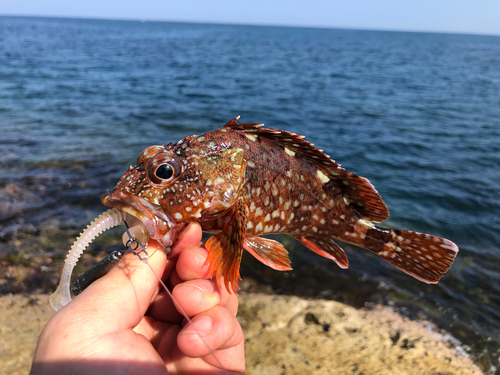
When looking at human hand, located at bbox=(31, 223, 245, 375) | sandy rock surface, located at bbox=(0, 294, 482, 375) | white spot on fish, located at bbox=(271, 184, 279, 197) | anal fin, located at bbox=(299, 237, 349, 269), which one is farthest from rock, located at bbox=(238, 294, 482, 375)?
white spot on fish, located at bbox=(271, 184, 279, 197)

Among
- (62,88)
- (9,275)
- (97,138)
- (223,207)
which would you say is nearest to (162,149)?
(223,207)

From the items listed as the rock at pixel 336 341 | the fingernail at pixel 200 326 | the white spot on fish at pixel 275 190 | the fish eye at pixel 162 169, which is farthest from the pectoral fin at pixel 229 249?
the rock at pixel 336 341

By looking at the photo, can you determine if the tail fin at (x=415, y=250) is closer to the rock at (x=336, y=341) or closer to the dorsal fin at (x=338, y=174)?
the dorsal fin at (x=338, y=174)

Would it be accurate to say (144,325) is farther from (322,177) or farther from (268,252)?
(322,177)

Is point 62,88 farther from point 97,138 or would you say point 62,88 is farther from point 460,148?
point 460,148

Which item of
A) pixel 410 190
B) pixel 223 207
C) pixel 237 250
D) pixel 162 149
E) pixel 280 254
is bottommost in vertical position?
pixel 410 190

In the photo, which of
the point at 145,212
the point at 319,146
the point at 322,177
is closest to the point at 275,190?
the point at 322,177

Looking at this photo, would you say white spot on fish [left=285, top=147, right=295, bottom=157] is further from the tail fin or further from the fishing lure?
the tail fin
